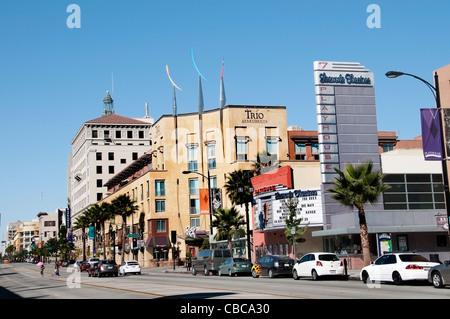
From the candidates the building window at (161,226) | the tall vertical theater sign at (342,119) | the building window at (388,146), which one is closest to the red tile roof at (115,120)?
the building window at (161,226)

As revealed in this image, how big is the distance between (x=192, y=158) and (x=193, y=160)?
15.3 inches

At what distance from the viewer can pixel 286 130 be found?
97500 mm

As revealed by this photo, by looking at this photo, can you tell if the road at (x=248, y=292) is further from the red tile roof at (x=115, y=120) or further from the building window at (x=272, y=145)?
the red tile roof at (x=115, y=120)

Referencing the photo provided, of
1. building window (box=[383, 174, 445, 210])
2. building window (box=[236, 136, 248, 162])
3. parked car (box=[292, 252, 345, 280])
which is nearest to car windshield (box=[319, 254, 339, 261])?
parked car (box=[292, 252, 345, 280])

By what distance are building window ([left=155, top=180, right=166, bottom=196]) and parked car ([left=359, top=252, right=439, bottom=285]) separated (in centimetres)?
6990

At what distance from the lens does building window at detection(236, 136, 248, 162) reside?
95500 millimetres

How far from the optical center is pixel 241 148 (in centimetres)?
9588

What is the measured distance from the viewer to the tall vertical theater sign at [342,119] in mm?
53562

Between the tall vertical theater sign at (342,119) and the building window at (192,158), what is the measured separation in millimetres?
47588

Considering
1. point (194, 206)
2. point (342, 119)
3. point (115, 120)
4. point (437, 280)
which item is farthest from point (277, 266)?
point (115, 120)

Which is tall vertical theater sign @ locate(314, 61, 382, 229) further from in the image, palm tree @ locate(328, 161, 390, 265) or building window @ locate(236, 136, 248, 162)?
building window @ locate(236, 136, 248, 162)

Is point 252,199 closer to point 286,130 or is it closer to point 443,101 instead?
point 443,101
